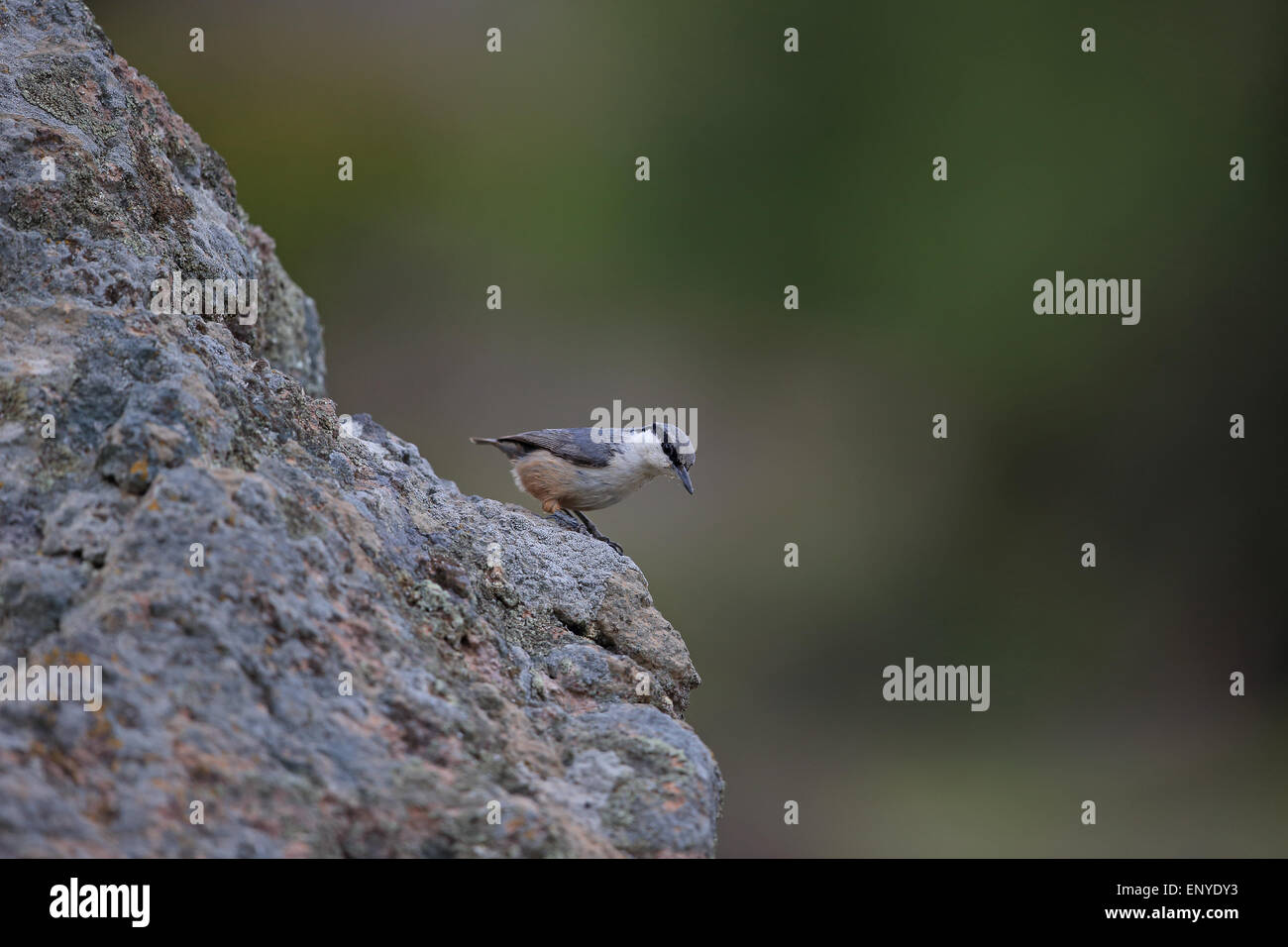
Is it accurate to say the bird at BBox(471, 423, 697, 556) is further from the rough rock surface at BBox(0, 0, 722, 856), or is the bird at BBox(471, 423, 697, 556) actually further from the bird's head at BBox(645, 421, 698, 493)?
the rough rock surface at BBox(0, 0, 722, 856)

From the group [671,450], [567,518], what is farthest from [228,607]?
[671,450]

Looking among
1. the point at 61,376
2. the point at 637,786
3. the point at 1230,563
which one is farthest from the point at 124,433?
the point at 1230,563

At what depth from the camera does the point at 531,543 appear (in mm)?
5297

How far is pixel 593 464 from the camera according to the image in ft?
24.1

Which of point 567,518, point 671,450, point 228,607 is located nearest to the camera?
point 228,607

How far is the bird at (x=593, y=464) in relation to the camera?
24.1 feet

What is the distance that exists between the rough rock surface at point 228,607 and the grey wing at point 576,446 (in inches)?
89.3

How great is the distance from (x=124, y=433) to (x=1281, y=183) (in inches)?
708

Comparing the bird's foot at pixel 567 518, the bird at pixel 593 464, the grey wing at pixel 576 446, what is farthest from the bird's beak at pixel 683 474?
the bird's foot at pixel 567 518

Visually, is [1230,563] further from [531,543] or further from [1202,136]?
[531,543]

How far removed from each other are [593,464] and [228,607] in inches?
169

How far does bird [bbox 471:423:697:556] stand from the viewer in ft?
24.1

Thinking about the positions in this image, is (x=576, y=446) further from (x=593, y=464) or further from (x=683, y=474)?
(x=683, y=474)

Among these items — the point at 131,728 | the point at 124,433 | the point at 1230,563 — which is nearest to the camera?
the point at 131,728
